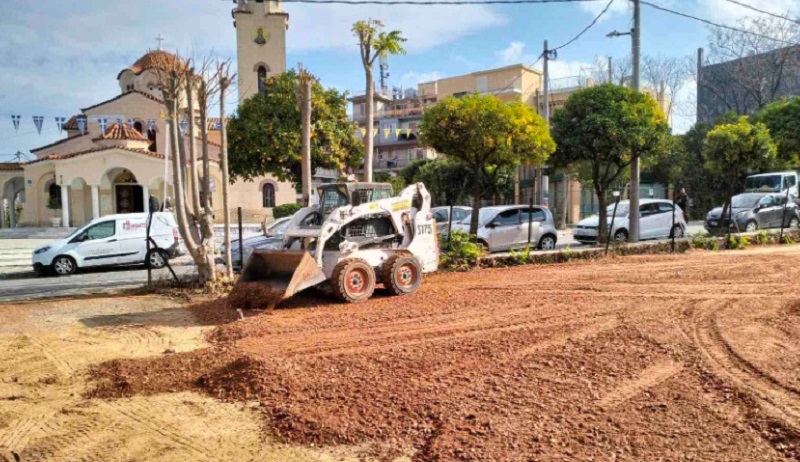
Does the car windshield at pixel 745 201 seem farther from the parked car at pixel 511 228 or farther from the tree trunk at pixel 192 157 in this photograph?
the tree trunk at pixel 192 157

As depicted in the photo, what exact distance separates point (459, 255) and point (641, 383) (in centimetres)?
815

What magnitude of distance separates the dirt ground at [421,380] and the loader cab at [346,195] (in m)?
2.09

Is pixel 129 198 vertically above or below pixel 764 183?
below

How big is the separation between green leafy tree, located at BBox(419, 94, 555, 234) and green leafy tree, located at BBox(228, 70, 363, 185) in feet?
16.0

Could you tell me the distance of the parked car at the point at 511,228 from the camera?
16.0m

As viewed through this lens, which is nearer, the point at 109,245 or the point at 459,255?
the point at 459,255

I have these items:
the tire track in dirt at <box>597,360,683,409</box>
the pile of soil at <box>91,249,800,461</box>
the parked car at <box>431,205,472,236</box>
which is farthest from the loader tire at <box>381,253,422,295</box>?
the parked car at <box>431,205,472,236</box>

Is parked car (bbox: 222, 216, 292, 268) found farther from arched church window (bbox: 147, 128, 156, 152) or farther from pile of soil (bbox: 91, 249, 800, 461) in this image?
arched church window (bbox: 147, 128, 156, 152)

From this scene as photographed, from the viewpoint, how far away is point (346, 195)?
10.4 m

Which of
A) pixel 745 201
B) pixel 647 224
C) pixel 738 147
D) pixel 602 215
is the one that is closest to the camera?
pixel 602 215

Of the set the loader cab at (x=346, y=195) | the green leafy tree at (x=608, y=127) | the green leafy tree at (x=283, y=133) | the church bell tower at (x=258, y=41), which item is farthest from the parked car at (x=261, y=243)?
the church bell tower at (x=258, y=41)

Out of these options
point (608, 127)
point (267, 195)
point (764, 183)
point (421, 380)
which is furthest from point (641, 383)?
point (267, 195)

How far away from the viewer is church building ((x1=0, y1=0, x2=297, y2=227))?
93.8 ft

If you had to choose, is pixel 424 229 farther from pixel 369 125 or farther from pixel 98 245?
pixel 98 245
